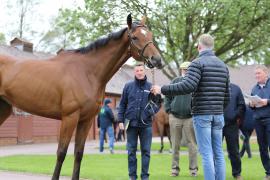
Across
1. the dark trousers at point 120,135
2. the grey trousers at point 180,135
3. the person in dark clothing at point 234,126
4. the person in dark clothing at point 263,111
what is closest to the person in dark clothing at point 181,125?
the grey trousers at point 180,135

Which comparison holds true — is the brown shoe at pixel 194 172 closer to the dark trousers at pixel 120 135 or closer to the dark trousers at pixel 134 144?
the dark trousers at pixel 134 144

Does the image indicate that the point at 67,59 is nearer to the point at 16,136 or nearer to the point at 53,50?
the point at 16,136

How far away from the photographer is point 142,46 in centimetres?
661

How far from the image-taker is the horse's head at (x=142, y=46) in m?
6.47

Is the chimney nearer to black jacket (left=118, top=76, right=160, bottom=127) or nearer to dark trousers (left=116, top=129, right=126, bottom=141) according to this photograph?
dark trousers (left=116, top=129, right=126, bottom=141)

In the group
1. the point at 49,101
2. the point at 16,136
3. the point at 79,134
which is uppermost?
the point at 49,101

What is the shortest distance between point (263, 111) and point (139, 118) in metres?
2.47

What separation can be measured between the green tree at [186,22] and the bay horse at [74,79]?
12508mm

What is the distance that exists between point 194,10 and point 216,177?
1326 cm

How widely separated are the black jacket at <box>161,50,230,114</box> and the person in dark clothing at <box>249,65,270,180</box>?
235 centimetres

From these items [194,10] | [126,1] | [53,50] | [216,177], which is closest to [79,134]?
[216,177]

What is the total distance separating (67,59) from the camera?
22.5 feet

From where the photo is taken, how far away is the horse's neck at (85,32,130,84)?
6.79 metres

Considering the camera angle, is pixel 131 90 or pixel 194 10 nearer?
pixel 131 90
